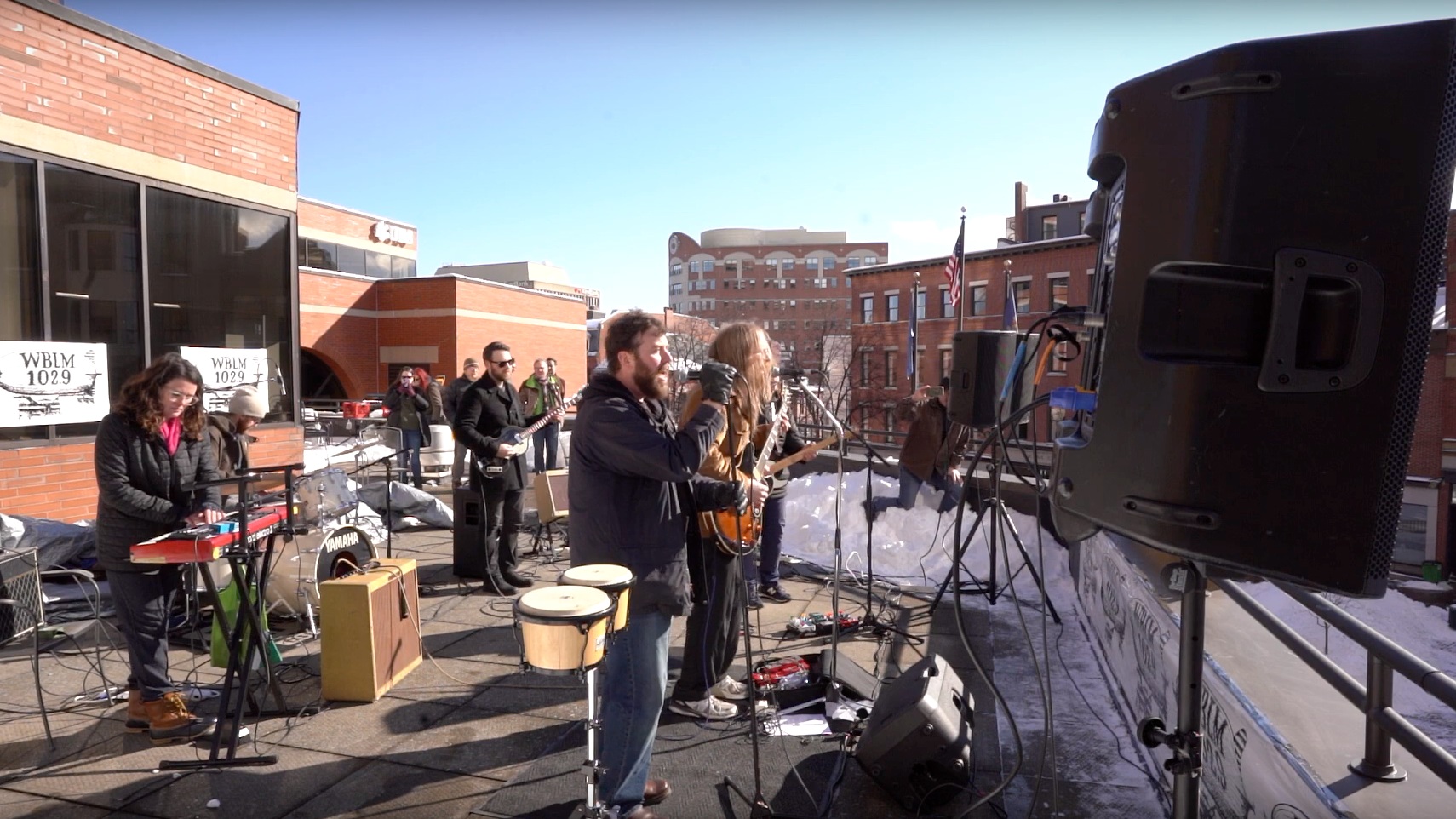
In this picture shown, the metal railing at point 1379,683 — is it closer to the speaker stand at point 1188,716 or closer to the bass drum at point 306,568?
the speaker stand at point 1188,716

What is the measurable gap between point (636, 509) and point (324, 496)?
4202 mm

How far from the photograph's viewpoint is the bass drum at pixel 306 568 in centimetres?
599

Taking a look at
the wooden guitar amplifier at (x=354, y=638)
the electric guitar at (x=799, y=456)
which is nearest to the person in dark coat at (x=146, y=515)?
the wooden guitar amplifier at (x=354, y=638)

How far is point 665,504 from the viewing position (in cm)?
346

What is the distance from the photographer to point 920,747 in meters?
3.51

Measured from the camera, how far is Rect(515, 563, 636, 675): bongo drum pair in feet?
9.04

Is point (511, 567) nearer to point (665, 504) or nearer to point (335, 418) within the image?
point (665, 504)

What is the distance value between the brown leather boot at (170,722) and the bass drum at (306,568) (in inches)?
64.4

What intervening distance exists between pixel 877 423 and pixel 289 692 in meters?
50.7

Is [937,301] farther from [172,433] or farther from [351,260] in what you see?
[172,433]

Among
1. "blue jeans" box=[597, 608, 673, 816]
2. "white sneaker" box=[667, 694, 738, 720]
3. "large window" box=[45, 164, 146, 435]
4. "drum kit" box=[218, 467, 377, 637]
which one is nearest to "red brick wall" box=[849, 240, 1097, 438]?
"large window" box=[45, 164, 146, 435]

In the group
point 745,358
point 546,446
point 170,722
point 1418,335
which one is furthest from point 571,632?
point 546,446

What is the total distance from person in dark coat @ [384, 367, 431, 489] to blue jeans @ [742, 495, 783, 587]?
7335 millimetres

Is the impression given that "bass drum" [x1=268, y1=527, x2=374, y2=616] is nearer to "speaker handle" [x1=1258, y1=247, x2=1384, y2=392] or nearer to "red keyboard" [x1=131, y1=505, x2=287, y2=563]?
"red keyboard" [x1=131, y1=505, x2=287, y2=563]
